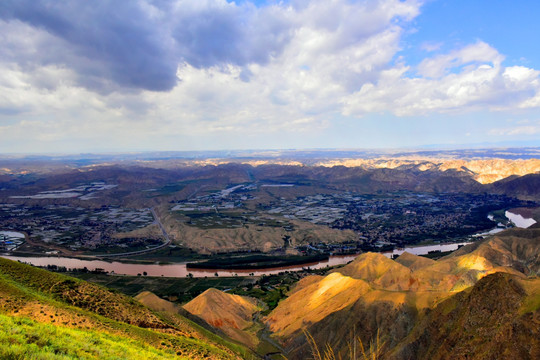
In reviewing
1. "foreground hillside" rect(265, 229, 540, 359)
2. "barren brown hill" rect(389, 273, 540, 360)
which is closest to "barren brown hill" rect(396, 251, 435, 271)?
"foreground hillside" rect(265, 229, 540, 359)

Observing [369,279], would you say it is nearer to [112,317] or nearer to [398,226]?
[112,317]

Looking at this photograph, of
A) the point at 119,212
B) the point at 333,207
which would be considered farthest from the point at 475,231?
the point at 119,212

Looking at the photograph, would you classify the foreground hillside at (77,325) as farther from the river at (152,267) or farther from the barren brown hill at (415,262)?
the barren brown hill at (415,262)

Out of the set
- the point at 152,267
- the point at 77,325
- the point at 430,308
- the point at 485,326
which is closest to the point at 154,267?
the point at 152,267

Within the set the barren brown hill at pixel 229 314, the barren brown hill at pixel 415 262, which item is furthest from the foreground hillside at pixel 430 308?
the barren brown hill at pixel 229 314

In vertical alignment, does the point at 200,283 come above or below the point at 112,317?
below

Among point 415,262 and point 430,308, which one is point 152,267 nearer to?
point 415,262
